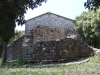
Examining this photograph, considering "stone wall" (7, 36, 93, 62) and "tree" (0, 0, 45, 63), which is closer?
"stone wall" (7, 36, 93, 62)

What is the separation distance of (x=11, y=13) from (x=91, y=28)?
17471mm

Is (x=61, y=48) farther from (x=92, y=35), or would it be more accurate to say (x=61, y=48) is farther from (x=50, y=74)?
(x=92, y=35)

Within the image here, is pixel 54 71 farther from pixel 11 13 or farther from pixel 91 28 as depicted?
pixel 91 28

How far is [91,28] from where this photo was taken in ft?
104

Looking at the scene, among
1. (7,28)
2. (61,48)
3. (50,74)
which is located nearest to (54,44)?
(61,48)

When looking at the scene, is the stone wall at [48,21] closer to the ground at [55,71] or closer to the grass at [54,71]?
the ground at [55,71]

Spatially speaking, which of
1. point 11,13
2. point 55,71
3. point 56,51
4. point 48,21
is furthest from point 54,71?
point 48,21

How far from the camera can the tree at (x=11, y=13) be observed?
15375 mm

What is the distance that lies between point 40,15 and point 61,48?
32.6 feet

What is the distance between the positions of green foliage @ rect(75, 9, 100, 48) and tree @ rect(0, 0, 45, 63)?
14295 millimetres

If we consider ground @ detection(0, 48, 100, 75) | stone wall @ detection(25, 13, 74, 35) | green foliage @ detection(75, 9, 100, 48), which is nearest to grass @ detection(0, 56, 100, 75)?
ground @ detection(0, 48, 100, 75)

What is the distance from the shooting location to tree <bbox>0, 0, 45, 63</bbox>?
15375mm

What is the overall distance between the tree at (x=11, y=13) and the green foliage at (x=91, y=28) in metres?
14.3

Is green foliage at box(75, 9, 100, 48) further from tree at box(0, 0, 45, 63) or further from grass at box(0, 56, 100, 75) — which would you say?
grass at box(0, 56, 100, 75)
